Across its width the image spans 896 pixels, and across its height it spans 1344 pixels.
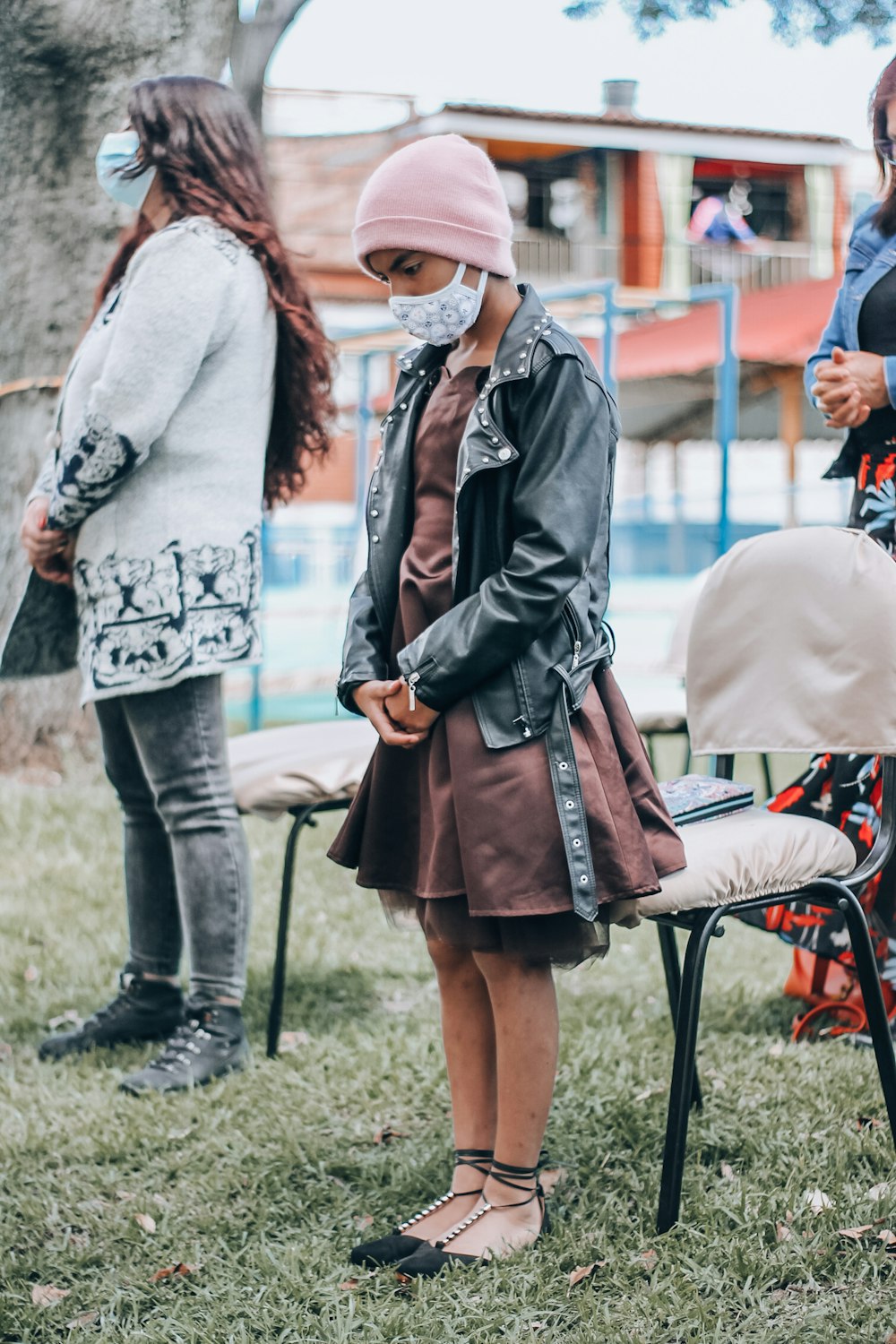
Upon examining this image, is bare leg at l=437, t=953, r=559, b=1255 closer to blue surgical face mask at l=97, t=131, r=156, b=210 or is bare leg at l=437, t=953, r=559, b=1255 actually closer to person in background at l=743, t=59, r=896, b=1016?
person in background at l=743, t=59, r=896, b=1016

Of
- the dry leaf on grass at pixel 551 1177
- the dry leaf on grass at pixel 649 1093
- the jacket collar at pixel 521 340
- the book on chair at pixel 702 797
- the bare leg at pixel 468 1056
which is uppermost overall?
the jacket collar at pixel 521 340

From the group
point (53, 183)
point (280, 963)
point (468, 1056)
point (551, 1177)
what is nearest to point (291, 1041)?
point (280, 963)

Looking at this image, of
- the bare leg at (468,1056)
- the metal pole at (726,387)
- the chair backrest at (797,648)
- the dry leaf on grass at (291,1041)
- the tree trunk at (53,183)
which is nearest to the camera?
the bare leg at (468,1056)

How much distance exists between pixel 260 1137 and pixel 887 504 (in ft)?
5.67

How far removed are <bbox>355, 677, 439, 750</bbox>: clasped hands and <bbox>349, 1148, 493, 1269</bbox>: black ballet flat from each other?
67 centimetres

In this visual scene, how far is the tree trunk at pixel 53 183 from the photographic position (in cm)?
547

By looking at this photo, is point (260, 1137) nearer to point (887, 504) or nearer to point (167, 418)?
point (167, 418)

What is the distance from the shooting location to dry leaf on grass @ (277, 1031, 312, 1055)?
127 inches

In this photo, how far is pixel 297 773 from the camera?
10.1 feet

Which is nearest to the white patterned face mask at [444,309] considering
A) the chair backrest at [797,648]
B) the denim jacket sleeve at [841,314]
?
the chair backrest at [797,648]

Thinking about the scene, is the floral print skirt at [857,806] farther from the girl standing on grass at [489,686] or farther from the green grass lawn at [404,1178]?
the girl standing on grass at [489,686]

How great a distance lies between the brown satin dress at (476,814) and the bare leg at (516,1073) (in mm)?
67

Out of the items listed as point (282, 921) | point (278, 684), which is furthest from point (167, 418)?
point (278, 684)

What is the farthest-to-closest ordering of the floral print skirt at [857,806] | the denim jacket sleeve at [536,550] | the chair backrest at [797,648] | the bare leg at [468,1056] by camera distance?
the floral print skirt at [857,806] < the chair backrest at [797,648] < the bare leg at [468,1056] < the denim jacket sleeve at [536,550]
